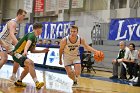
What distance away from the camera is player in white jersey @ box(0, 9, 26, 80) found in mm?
7247

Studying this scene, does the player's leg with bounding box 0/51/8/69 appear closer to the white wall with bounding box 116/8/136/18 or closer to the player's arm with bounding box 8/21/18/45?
the player's arm with bounding box 8/21/18/45

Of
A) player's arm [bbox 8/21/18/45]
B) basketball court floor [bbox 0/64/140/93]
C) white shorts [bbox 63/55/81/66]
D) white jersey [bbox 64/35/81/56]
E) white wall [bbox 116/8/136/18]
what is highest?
white wall [bbox 116/8/136/18]

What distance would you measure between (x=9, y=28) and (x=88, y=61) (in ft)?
26.2

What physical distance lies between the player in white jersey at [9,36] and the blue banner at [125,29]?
28.8 feet

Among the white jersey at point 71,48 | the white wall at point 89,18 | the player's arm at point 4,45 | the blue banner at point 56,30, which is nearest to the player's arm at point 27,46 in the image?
the player's arm at point 4,45

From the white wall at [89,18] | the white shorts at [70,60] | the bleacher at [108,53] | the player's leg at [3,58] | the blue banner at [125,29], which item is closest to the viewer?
the player's leg at [3,58]

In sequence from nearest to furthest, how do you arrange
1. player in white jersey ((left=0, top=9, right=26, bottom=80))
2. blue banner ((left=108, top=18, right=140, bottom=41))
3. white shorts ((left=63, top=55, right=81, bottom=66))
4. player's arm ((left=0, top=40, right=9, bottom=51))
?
player in white jersey ((left=0, top=9, right=26, bottom=80)) < player's arm ((left=0, top=40, right=9, bottom=51)) < white shorts ((left=63, top=55, right=81, bottom=66)) < blue banner ((left=108, top=18, right=140, bottom=41))

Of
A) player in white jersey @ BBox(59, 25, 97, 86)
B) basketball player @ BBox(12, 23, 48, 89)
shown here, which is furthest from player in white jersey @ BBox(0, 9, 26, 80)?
player in white jersey @ BBox(59, 25, 97, 86)

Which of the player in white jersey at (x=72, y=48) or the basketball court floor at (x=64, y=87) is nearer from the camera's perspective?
the basketball court floor at (x=64, y=87)

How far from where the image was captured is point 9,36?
7699 mm

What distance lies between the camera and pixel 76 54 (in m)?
7.78

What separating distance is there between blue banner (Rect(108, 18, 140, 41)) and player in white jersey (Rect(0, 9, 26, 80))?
8788 mm

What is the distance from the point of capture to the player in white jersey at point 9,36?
23.8 ft

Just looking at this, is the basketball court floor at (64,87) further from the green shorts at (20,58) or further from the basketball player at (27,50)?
the green shorts at (20,58)
